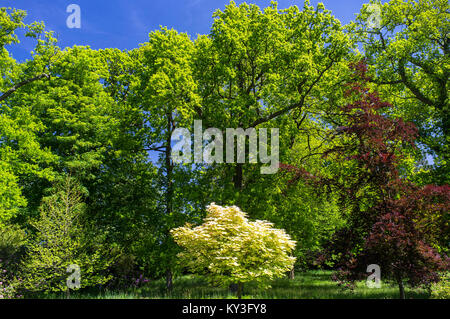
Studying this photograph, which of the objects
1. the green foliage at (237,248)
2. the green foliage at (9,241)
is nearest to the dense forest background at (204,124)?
the green foliage at (9,241)

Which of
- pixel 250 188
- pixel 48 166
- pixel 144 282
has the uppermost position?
pixel 48 166

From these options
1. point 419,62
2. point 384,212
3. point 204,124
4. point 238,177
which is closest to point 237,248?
point 384,212

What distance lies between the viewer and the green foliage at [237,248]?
930 centimetres

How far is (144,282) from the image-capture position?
794 inches

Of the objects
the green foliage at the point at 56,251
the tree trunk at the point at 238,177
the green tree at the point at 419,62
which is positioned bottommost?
the green foliage at the point at 56,251

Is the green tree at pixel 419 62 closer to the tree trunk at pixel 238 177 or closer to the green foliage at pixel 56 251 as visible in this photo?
the tree trunk at pixel 238 177

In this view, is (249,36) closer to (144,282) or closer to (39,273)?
(39,273)

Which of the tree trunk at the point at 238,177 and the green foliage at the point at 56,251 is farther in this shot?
the tree trunk at the point at 238,177

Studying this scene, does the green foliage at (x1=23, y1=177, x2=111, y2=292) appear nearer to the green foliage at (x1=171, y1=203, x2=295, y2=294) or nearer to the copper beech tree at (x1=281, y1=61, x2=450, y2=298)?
the green foliage at (x1=171, y1=203, x2=295, y2=294)

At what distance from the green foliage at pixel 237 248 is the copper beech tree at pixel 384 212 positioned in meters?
1.61

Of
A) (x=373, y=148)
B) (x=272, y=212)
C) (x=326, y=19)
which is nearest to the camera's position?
(x=373, y=148)

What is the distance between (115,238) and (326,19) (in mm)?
17198

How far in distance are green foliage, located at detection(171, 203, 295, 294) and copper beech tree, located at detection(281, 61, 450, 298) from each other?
1614 millimetres
